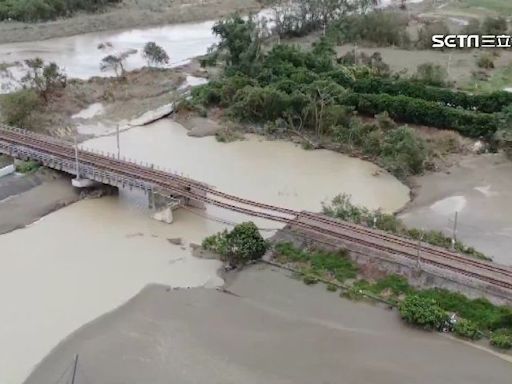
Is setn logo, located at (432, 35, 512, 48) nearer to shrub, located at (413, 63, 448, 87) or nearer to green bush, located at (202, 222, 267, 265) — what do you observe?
shrub, located at (413, 63, 448, 87)

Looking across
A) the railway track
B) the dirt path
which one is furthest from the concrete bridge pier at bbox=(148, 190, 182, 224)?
the dirt path

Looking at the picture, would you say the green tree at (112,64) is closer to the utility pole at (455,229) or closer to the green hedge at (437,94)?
the green hedge at (437,94)

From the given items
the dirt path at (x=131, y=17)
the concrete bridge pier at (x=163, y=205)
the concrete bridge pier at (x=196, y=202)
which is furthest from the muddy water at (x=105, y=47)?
the concrete bridge pier at (x=196, y=202)

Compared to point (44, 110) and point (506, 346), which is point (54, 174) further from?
point (506, 346)

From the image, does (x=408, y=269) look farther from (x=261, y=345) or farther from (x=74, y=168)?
(x=74, y=168)

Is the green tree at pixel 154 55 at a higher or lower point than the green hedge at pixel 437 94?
higher

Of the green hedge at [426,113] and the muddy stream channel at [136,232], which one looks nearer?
the muddy stream channel at [136,232]

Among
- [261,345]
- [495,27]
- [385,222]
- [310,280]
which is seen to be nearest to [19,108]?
[310,280]
